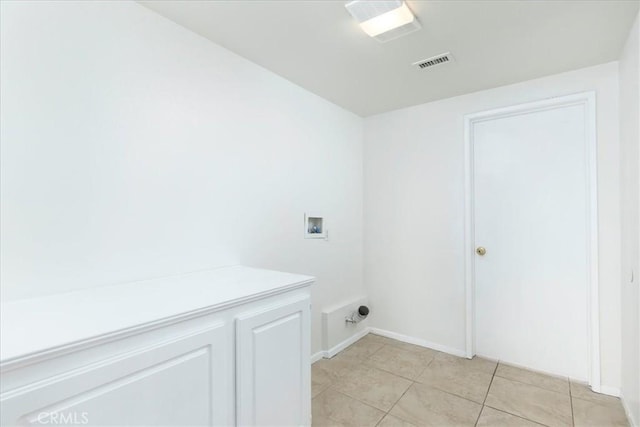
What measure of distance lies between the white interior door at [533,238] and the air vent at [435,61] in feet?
2.77

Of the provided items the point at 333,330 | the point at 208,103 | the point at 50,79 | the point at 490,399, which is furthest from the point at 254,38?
the point at 490,399

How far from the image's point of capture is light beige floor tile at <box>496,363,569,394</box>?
2207 millimetres

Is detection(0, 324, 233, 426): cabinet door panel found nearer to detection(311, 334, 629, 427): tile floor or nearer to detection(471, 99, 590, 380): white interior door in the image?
detection(311, 334, 629, 427): tile floor

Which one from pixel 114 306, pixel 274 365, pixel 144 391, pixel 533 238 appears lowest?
pixel 274 365

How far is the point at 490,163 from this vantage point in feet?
8.64

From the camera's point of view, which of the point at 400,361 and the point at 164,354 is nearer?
the point at 164,354

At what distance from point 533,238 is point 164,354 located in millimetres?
2611

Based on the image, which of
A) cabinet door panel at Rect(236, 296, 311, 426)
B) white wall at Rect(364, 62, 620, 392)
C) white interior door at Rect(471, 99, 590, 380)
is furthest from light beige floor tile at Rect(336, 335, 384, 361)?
cabinet door panel at Rect(236, 296, 311, 426)

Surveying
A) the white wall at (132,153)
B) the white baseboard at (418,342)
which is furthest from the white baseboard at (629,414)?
the white wall at (132,153)

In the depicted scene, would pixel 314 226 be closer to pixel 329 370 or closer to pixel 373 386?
pixel 329 370

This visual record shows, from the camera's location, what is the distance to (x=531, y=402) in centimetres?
203

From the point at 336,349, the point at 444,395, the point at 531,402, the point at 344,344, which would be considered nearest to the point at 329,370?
the point at 336,349

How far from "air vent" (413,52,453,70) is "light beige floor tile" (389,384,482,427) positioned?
7.33 ft

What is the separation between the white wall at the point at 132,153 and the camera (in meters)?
1.23
